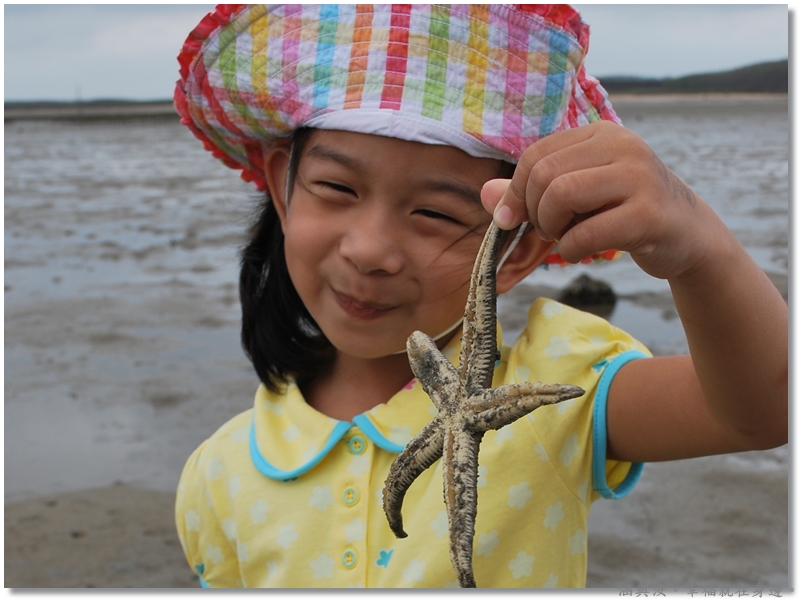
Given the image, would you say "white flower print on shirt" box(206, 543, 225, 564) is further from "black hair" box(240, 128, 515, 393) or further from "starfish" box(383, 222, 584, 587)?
"starfish" box(383, 222, 584, 587)

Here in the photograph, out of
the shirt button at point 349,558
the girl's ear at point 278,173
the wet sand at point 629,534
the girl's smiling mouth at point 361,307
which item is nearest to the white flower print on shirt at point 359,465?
the shirt button at point 349,558

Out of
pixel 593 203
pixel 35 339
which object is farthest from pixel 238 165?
pixel 35 339

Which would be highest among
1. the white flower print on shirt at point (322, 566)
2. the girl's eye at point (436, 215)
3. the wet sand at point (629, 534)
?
the girl's eye at point (436, 215)

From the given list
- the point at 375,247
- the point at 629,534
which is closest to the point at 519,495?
the point at 375,247

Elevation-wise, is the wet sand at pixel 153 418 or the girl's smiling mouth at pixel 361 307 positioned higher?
the girl's smiling mouth at pixel 361 307

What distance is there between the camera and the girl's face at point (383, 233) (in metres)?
1.85

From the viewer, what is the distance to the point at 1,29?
2.43 meters

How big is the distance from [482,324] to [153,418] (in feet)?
13.8

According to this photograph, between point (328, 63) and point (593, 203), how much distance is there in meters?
0.94

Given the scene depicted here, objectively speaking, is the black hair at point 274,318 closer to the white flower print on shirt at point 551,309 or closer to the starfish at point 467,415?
the white flower print on shirt at point 551,309

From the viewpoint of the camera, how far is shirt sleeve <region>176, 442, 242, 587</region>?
7.89 ft

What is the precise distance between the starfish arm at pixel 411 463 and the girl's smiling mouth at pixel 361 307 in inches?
27.7

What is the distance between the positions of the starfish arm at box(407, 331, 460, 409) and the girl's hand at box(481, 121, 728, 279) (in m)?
0.25

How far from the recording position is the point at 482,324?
1.28 m
